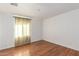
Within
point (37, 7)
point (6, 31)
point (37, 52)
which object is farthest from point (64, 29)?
point (6, 31)

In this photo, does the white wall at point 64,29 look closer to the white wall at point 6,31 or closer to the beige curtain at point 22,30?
the beige curtain at point 22,30

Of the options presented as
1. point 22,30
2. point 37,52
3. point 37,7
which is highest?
point 37,7

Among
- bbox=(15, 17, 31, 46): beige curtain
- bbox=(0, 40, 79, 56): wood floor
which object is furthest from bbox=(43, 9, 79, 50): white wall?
bbox=(15, 17, 31, 46): beige curtain

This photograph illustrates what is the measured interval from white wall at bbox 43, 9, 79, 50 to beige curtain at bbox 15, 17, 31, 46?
5.00 ft

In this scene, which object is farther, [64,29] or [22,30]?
[22,30]

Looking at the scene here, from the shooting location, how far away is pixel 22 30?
17.8ft

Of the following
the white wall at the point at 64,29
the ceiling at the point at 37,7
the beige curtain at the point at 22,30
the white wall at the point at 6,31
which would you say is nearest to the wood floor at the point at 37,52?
the white wall at the point at 6,31

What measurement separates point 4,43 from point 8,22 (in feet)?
3.39

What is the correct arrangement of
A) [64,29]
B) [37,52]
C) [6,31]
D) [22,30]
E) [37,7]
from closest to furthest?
[37,7] → [37,52] → [6,31] → [64,29] → [22,30]

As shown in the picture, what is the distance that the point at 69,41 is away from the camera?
4887 millimetres

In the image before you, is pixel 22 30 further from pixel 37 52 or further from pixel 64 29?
pixel 64 29

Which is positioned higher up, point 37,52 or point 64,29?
point 64,29

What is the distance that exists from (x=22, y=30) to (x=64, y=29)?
2394 millimetres

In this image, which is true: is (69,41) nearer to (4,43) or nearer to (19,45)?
(19,45)
